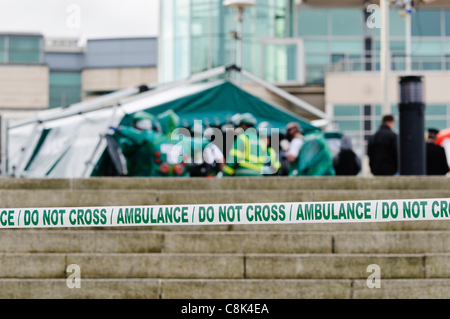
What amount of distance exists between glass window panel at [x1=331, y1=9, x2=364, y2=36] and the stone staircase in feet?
89.4

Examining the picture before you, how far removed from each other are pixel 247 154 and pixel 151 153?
248 cm

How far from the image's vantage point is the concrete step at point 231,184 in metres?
8.36

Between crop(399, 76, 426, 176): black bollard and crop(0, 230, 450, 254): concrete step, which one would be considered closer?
crop(0, 230, 450, 254): concrete step

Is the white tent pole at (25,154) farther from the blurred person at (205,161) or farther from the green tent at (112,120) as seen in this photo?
the blurred person at (205,161)

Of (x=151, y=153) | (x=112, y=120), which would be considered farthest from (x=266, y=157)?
(x=112, y=120)

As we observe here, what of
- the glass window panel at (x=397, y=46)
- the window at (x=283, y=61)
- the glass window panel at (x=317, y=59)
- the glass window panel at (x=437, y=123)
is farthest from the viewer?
the glass window panel at (x=397, y=46)

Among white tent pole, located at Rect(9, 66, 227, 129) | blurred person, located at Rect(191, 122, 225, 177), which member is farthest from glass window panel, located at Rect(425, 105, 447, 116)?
blurred person, located at Rect(191, 122, 225, 177)

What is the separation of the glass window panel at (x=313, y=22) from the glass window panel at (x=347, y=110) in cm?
472

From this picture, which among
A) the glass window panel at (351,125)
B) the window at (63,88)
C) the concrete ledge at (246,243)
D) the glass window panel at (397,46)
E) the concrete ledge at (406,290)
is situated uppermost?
the window at (63,88)

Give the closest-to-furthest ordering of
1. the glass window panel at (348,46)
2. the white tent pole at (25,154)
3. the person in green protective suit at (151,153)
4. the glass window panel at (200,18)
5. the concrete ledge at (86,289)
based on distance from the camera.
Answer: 1. the concrete ledge at (86,289)
2. the person in green protective suit at (151,153)
3. the white tent pole at (25,154)
4. the glass window panel at (348,46)
5. the glass window panel at (200,18)

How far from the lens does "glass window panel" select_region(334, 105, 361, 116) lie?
102 ft

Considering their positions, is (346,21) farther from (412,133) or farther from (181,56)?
(412,133)

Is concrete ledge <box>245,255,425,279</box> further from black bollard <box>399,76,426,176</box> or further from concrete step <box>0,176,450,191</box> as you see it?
black bollard <box>399,76,426,176</box>

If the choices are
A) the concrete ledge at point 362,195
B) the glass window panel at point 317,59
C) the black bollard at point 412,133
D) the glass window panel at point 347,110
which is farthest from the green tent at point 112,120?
the glass window panel at point 317,59
